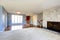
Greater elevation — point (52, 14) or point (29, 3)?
point (29, 3)

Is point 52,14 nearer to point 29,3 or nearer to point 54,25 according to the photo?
point 54,25

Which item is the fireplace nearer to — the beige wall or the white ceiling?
the beige wall

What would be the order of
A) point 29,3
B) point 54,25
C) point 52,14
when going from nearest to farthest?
1. point 29,3
2. point 54,25
3. point 52,14

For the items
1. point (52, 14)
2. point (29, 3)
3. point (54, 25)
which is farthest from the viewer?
point (52, 14)

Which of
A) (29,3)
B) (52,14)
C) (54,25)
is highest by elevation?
(29,3)

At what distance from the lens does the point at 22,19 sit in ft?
41.3

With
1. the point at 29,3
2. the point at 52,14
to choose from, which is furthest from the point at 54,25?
the point at 29,3

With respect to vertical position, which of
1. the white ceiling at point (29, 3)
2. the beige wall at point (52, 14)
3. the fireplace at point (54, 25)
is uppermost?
the white ceiling at point (29, 3)

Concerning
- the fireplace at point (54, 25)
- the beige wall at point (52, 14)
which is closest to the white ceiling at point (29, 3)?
the beige wall at point (52, 14)

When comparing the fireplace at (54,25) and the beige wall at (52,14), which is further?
the beige wall at (52,14)

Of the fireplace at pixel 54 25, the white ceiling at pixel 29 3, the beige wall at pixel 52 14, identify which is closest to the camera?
the white ceiling at pixel 29 3

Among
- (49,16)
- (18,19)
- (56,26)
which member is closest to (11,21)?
(18,19)

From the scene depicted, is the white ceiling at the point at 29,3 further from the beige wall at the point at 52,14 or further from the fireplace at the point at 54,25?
the fireplace at the point at 54,25

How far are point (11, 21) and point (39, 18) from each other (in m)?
4.90
